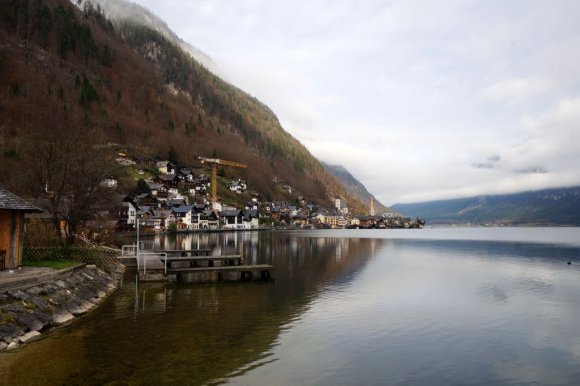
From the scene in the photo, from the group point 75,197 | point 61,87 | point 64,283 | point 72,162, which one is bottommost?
point 64,283

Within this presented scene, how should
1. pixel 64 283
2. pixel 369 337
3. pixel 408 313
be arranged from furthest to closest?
pixel 408 313, pixel 64 283, pixel 369 337

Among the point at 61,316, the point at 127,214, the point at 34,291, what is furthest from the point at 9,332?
Answer: the point at 127,214

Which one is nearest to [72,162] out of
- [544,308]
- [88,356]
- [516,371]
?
[88,356]

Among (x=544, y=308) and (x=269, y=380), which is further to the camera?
(x=544, y=308)

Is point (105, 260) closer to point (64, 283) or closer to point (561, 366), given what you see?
point (64, 283)

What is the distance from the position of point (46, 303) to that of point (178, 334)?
7.51m

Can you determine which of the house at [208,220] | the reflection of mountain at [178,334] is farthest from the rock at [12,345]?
the house at [208,220]

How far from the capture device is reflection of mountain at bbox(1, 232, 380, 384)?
640 inches

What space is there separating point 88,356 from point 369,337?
1405cm

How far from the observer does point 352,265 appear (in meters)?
58.3

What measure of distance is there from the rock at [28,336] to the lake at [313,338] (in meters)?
0.53

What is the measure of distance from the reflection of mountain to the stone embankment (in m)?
0.98

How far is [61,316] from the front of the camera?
74.7ft

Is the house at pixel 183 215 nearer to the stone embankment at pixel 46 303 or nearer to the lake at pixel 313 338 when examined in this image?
the lake at pixel 313 338
